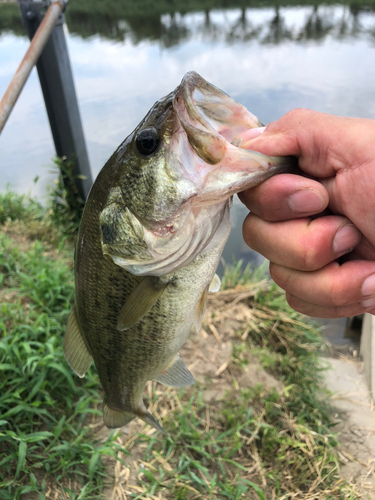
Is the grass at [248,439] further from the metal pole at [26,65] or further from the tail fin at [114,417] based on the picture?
the metal pole at [26,65]

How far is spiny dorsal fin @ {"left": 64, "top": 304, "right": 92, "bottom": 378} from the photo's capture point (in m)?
1.50

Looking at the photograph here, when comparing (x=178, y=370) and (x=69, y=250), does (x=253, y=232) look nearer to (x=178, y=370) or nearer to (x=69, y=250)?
(x=178, y=370)

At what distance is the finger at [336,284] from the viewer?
1.11 m

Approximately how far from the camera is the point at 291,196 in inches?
40.9

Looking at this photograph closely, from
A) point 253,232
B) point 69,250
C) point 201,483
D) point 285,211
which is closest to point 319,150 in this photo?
point 285,211

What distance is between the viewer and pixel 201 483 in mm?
2225

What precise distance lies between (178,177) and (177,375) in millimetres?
966

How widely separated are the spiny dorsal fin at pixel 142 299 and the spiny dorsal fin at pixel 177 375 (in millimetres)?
479

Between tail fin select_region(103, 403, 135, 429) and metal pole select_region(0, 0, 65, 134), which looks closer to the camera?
tail fin select_region(103, 403, 135, 429)

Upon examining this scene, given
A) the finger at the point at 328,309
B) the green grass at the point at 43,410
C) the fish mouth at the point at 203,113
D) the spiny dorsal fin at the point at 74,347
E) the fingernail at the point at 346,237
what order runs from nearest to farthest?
the fish mouth at the point at 203,113
the fingernail at the point at 346,237
the finger at the point at 328,309
the spiny dorsal fin at the point at 74,347
the green grass at the point at 43,410

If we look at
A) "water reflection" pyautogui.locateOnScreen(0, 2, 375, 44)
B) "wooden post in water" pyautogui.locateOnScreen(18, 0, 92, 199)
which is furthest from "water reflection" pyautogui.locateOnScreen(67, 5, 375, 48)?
"wooden post in water" pyautogui.locateOnScreen(18, 0, 92, 199)

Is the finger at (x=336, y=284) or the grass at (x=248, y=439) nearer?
the finger at (x=336, y=284)

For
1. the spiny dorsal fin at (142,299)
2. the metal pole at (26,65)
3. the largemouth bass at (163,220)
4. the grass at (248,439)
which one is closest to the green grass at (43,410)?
the grass at (248,439)

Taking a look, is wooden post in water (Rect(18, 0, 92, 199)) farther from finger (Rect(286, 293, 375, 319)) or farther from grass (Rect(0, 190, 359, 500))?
finger (Rect(286, 293, 375, 319))
